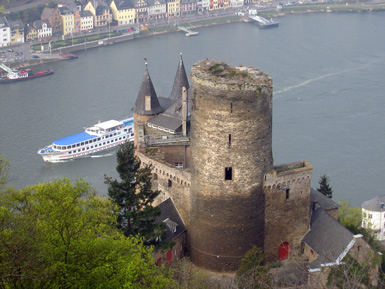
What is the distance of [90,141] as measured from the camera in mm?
61094

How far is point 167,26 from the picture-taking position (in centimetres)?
10731

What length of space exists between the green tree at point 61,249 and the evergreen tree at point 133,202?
308 centimetres

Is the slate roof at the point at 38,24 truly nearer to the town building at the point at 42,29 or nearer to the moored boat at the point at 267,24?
the town building at the point at 42,29

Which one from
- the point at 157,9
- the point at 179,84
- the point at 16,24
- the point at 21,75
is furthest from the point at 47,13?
the point at 179,84

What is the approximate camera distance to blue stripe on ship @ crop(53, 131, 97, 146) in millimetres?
60438

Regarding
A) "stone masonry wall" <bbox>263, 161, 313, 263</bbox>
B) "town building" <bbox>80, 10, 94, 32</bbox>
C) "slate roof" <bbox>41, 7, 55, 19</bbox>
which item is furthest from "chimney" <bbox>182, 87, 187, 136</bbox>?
"town building" <bbox>80, 10, 94, 32</bbox>

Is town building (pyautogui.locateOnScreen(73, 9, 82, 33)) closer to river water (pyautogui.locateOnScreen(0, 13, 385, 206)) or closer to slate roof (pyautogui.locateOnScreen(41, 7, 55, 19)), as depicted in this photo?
slate roof (pyautogui.locateOnScreen(41, 7, 55, 19))

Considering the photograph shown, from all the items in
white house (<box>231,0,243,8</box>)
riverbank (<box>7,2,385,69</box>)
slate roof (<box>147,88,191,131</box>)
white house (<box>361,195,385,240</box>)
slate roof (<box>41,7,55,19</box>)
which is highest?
slate roof (<box>147,88,191,131</box>)

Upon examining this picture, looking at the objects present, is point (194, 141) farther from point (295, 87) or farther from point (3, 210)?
point (295, 87)

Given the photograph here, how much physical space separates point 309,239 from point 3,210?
43.4ft

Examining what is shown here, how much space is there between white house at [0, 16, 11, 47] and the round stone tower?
72.5 m

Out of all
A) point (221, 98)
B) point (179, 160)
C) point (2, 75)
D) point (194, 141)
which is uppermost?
point (221, 98)

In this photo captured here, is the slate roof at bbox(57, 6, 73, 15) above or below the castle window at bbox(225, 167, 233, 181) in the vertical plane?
below

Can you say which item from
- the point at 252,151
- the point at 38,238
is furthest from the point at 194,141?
the point at 38,238
